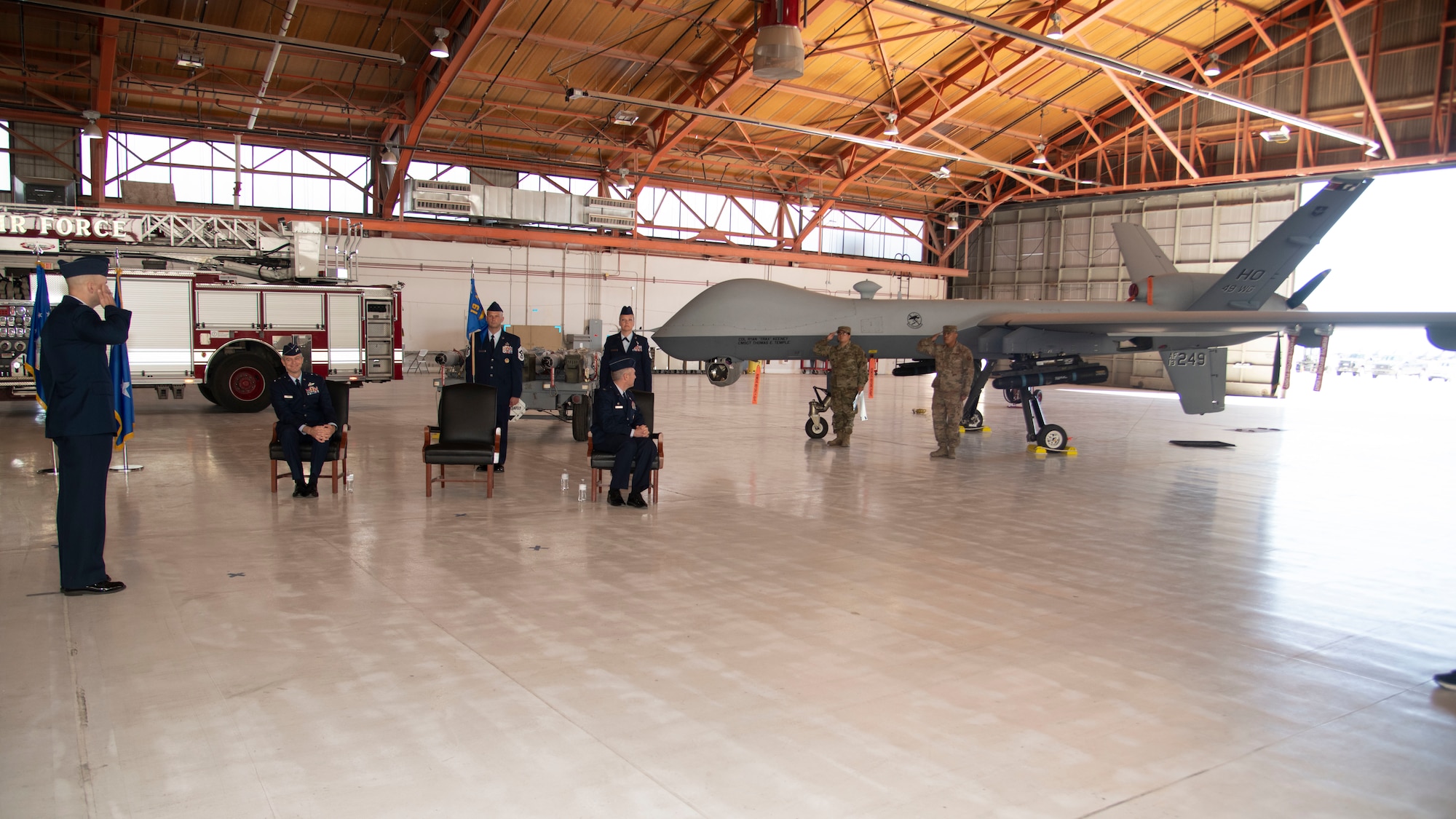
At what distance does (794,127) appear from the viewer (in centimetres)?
1909

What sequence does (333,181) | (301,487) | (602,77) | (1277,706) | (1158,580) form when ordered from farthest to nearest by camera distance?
(333,181) → (602,77) → (301,487) → (1158,580) → (1277,706)

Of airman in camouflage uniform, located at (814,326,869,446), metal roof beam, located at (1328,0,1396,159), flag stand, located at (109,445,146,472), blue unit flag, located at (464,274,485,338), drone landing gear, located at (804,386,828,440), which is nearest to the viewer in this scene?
flag stand, located at (109,445,146,472)

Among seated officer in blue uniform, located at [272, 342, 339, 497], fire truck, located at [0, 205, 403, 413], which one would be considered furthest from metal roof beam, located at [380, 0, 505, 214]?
seated officer in blue uniform, located at [272, 342, 339, 497]

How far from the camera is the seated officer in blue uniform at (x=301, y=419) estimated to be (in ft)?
23.3

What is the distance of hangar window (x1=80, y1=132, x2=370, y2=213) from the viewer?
21.3 m

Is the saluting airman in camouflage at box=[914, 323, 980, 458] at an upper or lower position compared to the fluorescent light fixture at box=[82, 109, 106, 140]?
lower

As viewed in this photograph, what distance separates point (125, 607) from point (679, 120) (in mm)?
21995

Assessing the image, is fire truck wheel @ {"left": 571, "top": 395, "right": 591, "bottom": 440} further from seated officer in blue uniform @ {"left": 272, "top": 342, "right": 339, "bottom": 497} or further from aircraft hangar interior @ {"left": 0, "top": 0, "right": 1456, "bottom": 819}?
seated officer in blue uniform @ {"left": 272, "top": 342, "right": 339, "bottom": 497}

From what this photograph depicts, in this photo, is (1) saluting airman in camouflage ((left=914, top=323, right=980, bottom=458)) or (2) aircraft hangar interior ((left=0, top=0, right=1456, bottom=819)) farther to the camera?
(1) saluting airman in camouflage ((left=914, top=323, right=980, bottom=458))

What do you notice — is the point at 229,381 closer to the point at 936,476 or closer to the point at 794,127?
the point at 936,476

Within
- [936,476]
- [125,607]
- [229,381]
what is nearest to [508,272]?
[229,381]

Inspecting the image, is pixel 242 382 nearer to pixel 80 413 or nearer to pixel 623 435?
pixel 623 435

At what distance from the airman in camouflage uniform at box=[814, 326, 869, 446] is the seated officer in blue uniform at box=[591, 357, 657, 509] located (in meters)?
4.39

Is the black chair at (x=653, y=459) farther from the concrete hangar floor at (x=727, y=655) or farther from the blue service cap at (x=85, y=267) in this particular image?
the blue service cap at (x=85, y=267)
